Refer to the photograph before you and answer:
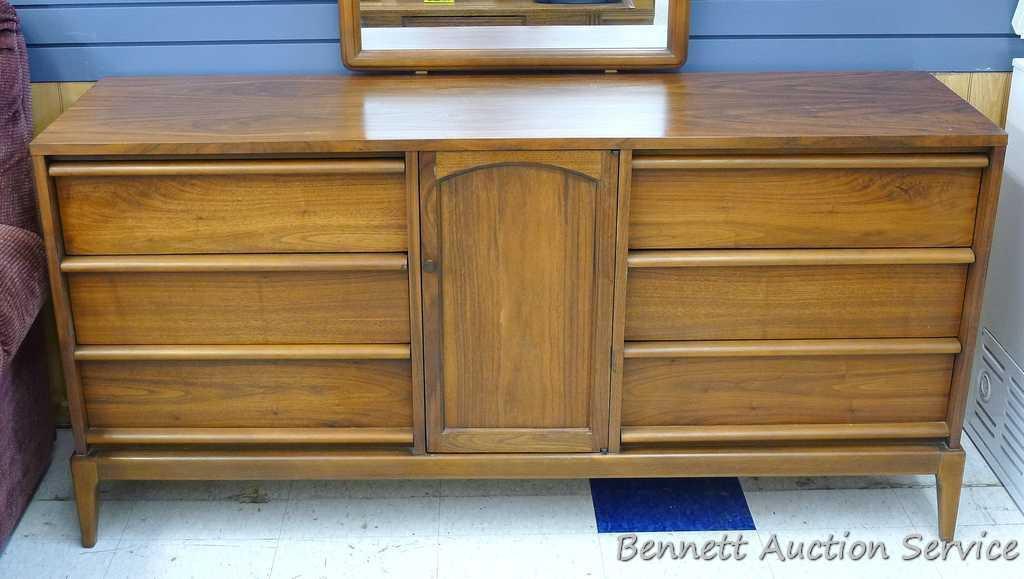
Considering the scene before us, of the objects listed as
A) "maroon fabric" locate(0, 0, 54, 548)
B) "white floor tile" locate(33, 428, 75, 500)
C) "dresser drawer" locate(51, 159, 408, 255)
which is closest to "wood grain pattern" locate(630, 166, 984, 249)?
"dresser drawer" locate(51, 159, 408, 255)

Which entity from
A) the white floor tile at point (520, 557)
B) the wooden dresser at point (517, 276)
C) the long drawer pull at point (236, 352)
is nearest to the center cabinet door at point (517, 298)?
the wooden dresser at point (517, 276)

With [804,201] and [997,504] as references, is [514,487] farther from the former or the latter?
[997,504]

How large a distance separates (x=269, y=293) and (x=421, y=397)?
0.36 meters

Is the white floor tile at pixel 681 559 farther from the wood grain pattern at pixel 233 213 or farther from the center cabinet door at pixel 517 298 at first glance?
the wood grain pattern at pixel 233 213

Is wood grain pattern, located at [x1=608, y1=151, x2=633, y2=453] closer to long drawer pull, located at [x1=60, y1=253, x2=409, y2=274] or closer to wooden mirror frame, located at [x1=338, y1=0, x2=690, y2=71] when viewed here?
long drawer pull, located at [x1=60, y1=253, x2=409, y2=274]

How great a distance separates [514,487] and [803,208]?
909mm

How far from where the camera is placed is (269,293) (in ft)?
6.74

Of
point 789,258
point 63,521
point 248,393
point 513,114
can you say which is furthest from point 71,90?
point 789,258

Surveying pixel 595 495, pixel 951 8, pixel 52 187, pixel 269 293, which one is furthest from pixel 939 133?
pixel 52 187

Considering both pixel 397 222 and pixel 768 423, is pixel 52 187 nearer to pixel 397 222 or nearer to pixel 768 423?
pixel 397 222

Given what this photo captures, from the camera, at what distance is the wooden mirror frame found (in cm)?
234

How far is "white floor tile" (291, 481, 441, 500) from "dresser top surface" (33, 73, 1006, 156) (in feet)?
2.81

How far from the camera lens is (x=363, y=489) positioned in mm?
2434

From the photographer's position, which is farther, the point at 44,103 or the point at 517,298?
the point at 44,103
